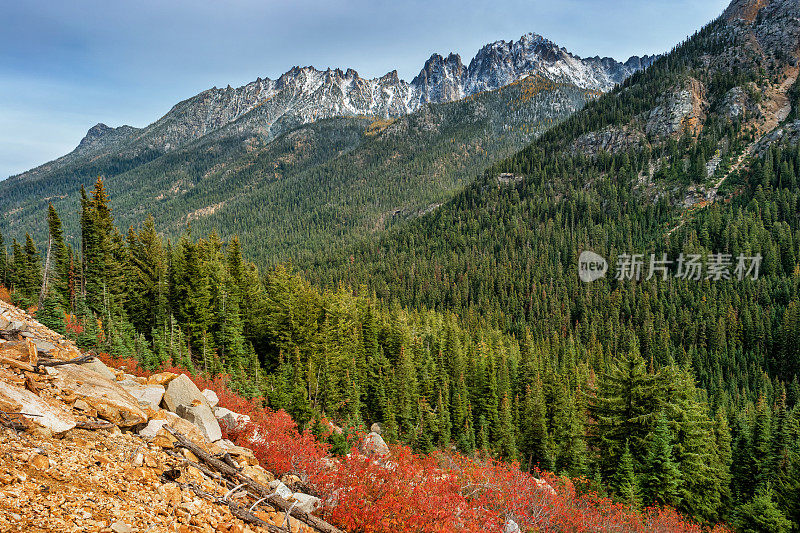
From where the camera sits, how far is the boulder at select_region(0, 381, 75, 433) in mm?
9719

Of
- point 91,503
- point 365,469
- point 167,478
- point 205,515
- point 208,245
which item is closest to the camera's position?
point 91,503

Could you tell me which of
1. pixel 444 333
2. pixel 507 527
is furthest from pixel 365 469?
pixel 444 333

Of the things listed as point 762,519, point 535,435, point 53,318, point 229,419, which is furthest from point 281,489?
point 535,435

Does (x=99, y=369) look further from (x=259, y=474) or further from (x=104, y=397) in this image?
(x=259, y=474)

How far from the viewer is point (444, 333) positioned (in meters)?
75.6

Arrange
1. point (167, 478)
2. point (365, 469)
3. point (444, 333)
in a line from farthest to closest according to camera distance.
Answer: point (444, 333) → point (365, 469) → point (167, 478)

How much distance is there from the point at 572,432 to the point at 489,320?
7943 cm

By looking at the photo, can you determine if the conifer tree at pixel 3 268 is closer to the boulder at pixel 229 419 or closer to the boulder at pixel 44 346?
the boulder at pixel 44 346

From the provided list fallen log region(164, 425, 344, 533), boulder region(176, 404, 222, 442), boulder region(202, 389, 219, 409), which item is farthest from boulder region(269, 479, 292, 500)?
boulder region(202, 389, 219, 409)

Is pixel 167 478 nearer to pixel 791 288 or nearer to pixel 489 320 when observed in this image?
pixel 489 320

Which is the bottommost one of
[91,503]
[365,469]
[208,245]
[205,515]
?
[365,469]

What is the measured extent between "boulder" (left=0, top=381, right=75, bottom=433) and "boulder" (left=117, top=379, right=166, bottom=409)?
3.15 m

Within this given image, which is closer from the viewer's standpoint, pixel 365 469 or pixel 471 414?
pixel 365 469

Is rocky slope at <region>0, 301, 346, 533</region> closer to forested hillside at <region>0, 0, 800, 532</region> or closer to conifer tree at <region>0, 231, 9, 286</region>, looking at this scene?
forested hillside at <region>0, 0, 800, 532</region>
